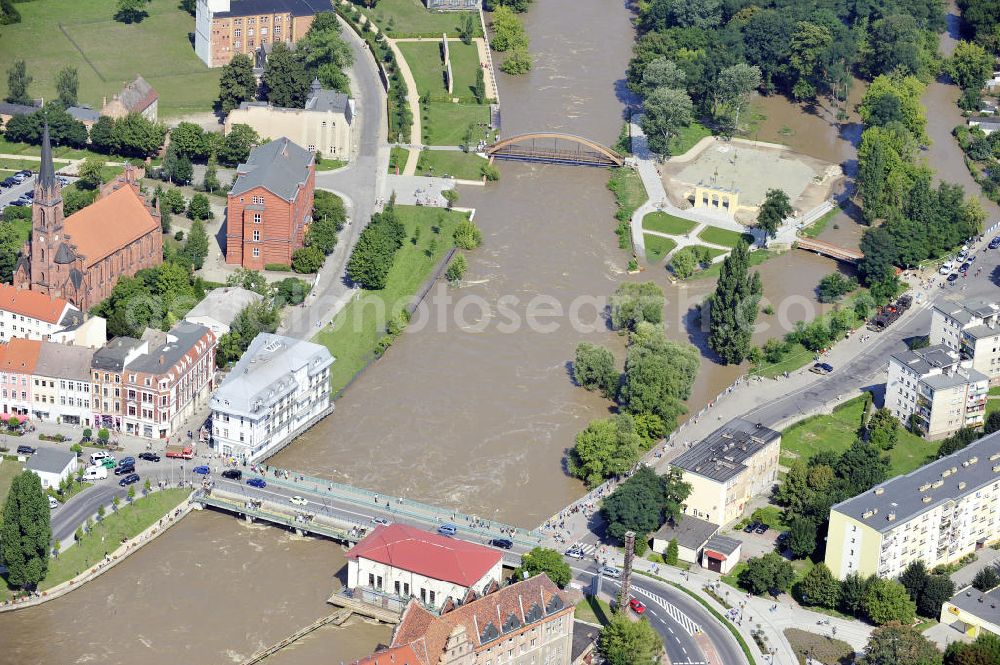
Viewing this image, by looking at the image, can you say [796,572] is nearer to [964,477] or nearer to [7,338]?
[964,477]

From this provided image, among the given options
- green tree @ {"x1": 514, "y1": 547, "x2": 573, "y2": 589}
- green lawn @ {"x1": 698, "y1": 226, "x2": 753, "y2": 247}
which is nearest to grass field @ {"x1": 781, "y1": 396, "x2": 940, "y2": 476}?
green tree @ {"x1": 514, "y1": 547, "x2": 573, "y2": 589}

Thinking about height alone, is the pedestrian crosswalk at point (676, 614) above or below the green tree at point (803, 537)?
below

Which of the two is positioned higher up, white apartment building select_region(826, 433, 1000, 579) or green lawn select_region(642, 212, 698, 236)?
green lawn select_region(642, 212, 698, 236)

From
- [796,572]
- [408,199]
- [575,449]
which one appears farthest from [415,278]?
[796,572]

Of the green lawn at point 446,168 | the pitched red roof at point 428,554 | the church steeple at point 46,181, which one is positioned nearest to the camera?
the pitched red roof at point 428,554

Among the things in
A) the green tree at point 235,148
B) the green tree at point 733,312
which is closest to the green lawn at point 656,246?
the green tree at point 733,312

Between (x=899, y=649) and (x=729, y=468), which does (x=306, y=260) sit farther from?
(x=899, y=649)

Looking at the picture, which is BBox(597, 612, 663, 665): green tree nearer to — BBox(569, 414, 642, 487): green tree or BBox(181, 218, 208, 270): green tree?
BBox(569, 414, 642, 487): green tree

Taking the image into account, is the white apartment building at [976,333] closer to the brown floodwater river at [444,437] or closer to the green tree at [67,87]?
the brown floodwater river at [444,437]
